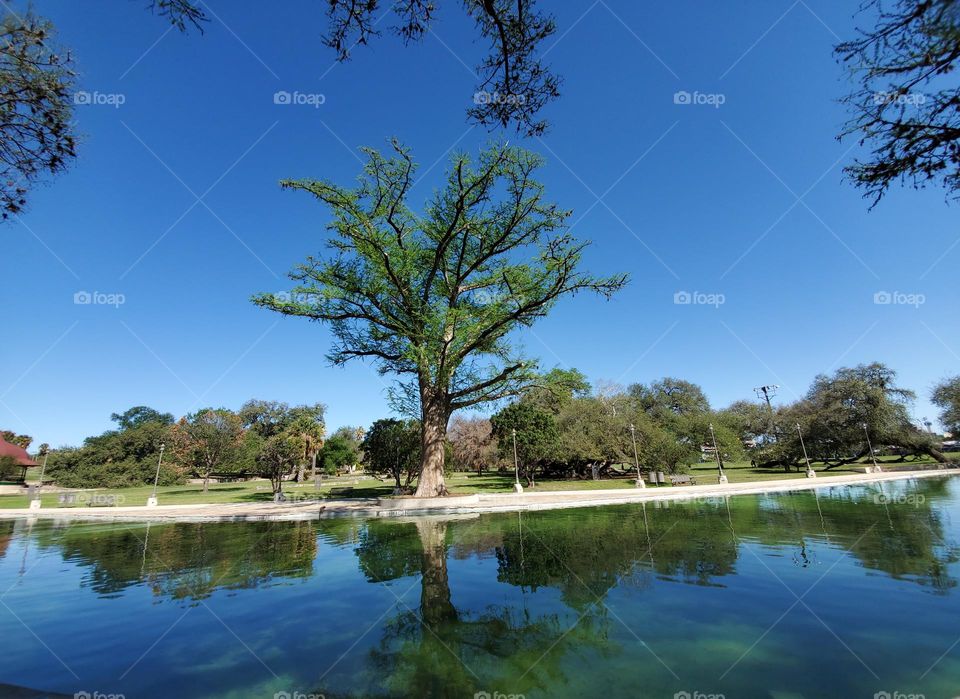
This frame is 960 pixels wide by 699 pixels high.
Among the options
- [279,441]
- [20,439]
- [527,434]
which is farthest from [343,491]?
[20,439]

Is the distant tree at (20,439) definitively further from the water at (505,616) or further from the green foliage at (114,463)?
the water at (505,616)

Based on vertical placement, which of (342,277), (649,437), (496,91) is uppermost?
(342,277)

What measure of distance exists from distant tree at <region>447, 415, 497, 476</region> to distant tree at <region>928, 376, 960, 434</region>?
5269 centimetres

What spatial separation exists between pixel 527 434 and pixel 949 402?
51872 mm

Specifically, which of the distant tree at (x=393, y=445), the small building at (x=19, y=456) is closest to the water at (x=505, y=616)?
the distant tree at (x=393, y=445)

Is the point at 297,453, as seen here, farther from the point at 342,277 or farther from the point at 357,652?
the point at 357,652

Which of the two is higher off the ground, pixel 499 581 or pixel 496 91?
pixel 496 91

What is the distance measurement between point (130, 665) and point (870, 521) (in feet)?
57.1

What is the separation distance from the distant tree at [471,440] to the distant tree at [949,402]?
5269 centimetres

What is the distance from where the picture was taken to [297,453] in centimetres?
3162

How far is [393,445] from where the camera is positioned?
27406 millimetres

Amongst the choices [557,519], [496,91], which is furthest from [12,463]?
[496,91]

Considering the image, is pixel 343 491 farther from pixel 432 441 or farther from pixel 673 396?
pixel 673 396

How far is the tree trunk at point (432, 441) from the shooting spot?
66.0 ft
